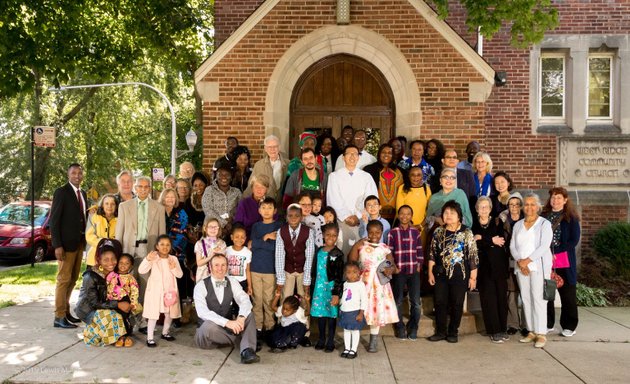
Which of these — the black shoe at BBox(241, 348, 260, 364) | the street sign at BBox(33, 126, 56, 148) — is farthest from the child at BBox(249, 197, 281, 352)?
the street sign at BBox(33, 126, 56, 148)

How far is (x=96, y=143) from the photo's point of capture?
3231 cm

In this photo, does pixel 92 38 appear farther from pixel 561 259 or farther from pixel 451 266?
pixel 561 259

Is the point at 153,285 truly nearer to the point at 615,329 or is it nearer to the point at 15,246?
the point at 615,329

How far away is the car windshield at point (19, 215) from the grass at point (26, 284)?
9.43 ft

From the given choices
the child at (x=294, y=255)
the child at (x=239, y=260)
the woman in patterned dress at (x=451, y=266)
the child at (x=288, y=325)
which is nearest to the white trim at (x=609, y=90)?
the woman in patterned dress at (x=451, y=266)

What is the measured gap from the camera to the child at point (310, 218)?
721 centimetres

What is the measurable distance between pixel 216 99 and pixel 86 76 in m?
4.81

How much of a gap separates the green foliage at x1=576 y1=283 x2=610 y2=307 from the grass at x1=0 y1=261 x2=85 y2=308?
9308 millimetres

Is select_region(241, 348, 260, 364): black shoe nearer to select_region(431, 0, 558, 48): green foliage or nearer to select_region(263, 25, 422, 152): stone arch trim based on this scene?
select_region(263, 25, 422, 152): stone arch trim

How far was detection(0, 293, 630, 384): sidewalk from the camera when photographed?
588 cm

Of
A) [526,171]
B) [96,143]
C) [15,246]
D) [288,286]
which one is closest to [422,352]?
[288,286]

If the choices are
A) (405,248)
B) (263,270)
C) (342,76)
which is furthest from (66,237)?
(342,76)

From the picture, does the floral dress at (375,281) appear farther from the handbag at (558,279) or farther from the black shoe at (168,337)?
the black shoe at (168,337)

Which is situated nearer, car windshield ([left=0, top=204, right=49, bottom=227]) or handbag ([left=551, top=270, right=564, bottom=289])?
handbag ([left=551, top=270, right=564, bottom=289])
